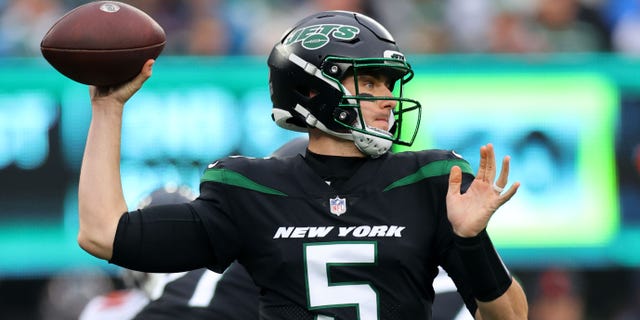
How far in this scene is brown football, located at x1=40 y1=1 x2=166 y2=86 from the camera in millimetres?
3709

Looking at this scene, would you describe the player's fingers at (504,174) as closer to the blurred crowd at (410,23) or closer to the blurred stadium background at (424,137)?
the blurred stadium background at (424,137)

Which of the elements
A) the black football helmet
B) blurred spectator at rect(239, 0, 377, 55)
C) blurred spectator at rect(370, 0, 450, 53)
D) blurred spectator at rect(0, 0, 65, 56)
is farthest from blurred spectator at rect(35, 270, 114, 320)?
the black football helmet

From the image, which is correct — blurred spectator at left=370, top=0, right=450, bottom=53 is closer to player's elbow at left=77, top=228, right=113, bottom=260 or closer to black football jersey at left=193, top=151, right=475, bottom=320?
black football jersey at left=193, top=151, right=475, bottom=320

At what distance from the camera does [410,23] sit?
1001cm

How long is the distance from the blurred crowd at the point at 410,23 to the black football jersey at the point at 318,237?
18.8 feet

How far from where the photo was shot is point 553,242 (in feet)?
30.5

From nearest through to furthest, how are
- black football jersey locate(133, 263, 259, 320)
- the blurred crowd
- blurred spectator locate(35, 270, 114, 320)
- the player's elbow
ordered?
the player's elbow, black football jersey locate(133, 263, 259, 320), blurred spectator locate(35, 270, 114, 320), the blurred crowd

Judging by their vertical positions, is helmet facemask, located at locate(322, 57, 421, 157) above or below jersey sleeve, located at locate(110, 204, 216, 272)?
above

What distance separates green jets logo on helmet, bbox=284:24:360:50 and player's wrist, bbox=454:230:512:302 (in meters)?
0.76

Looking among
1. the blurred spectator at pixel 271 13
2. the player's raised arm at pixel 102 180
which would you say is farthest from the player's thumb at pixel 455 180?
the blurred spectator at pixel 271 13

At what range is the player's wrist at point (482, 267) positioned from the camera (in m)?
3.56

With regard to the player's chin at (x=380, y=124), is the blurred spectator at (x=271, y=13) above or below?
below

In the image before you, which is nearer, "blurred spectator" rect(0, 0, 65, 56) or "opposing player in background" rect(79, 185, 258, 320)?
"opposing player in background" rect(79, 185, 258, 320)

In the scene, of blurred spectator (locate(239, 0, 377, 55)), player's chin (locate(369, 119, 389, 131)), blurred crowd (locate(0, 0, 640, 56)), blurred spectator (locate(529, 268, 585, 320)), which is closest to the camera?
player's chin (locate(369, 119, 389, 131))
